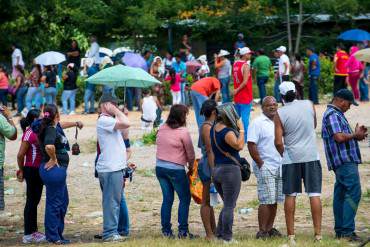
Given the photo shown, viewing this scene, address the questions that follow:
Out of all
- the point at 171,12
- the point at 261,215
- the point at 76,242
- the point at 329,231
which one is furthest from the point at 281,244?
the point at 171,12

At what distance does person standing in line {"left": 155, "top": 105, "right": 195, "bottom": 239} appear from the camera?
36.0 feet

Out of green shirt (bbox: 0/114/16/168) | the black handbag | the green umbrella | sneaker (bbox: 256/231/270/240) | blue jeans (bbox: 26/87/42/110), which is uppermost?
the green umbrella

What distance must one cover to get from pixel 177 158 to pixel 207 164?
50 cm

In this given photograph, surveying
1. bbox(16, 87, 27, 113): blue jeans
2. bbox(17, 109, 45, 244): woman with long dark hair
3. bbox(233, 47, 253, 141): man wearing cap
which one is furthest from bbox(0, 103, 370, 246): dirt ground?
bbox(16, 87, 27, 113): blue jeans

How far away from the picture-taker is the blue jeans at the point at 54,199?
11.0 m

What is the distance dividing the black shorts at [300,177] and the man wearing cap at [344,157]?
407mm

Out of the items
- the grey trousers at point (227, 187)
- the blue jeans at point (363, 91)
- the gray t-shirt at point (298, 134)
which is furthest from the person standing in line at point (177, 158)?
the blue jeans at point (363, 91)

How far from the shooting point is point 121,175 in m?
11.0

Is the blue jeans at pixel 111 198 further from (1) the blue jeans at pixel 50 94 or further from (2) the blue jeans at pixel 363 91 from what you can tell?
(2) the blue jeans at pixel 363 91

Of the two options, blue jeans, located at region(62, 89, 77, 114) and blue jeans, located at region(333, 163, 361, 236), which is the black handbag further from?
blue jeans, located at region(62, 89, 77, 114)

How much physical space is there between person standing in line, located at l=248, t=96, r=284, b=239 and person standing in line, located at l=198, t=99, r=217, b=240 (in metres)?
0.47

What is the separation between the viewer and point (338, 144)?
10.6 metres

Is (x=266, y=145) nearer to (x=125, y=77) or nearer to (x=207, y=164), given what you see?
(x=207, y=164)

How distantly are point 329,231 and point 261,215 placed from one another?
47.6 inches
